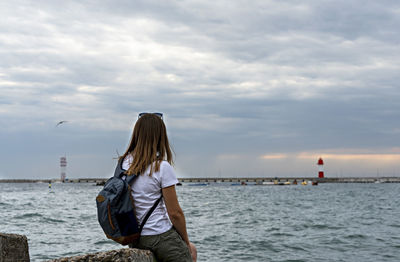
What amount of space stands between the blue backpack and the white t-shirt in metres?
0.10

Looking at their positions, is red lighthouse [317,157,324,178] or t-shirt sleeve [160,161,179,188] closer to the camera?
t-shirt sleeve [160,161,179,188]

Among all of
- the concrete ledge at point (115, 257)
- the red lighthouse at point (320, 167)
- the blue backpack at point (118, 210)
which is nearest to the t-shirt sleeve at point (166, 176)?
the blue backpack at point (118, 210)

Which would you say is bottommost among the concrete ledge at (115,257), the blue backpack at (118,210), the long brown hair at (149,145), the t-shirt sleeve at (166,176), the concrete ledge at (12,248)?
the concrete ledge at (12,248)

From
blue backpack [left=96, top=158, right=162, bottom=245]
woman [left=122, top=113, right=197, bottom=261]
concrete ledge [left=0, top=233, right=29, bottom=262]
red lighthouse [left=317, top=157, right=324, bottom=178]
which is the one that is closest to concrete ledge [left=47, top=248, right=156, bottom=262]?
blue backpack [left=96, top=158, right=162, bottom=245]

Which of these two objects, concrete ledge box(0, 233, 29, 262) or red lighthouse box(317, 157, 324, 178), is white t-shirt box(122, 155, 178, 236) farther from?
red lighthouse box(317, 157, 324, 178)

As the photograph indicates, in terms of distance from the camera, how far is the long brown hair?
13.4 feet

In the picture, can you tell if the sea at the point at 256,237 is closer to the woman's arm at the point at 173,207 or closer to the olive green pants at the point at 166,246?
the olive green pants at the point at 166,246

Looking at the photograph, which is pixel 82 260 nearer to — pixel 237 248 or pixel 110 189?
pixel 110 189

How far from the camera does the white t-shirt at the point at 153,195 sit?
4066 mm

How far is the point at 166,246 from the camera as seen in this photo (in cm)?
416

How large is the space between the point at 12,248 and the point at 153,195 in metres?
1.97

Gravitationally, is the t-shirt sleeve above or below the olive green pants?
above

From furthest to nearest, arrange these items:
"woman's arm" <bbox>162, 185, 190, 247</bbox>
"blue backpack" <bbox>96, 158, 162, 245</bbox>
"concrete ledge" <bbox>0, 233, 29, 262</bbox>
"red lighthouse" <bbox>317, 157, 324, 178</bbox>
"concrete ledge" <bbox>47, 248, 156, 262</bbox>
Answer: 1. "red lighthouse" <bbox>317, 157, 324, 178</bbox>
2. "concrete ledge" <bbox>0, 233, 29, 262</bbox>
3. "woman's arm" <bbox>162, 185, 190, 247</bbox>
4. "blue backpack" <bbox>96, 158, 162, 245</bbox>
5. "concrete ledge" <bbox>47, 248, 156, 262</bbox>

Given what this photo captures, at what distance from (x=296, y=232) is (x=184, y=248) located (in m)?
20.0
